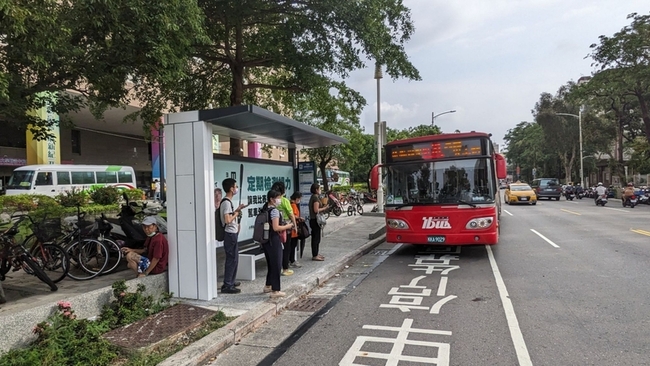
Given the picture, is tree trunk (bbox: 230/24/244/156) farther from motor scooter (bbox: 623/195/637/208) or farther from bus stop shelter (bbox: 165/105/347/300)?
motor scooter (bbox: 623/195/637/208)

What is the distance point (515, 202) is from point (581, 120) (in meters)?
20.1

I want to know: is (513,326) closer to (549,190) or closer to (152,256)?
(152,256)

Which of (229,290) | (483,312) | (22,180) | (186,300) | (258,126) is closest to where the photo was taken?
(483,312)

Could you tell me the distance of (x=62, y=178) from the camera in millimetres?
23578

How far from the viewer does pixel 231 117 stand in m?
5.38

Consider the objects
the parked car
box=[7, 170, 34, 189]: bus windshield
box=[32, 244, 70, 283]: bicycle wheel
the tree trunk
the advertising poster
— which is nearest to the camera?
box=[32, 244, 70, 283]: bicycle wheel

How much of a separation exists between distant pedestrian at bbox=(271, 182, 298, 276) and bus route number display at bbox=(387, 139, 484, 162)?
301 cm

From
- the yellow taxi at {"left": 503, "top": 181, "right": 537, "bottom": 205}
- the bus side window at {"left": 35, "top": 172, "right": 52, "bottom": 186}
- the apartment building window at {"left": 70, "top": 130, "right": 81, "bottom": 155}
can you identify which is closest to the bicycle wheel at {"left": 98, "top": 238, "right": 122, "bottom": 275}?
the bus side window at {"left": 35, "top": 172, "right": 52, "bottom": 186}

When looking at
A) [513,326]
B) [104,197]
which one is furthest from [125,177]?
[513,326]

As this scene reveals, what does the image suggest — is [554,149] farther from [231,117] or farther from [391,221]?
[231,117]

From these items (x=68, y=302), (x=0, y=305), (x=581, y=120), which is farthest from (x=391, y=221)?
(x=581, y=120)

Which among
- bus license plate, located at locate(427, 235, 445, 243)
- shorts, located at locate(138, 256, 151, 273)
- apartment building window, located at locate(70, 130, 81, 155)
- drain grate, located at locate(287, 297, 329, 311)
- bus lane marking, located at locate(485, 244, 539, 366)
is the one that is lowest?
drain grate, located at locate(287, 297, 329, 311)

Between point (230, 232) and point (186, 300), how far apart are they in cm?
111

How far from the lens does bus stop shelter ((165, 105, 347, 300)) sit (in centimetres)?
541
